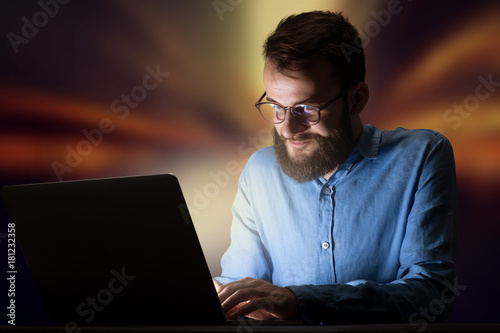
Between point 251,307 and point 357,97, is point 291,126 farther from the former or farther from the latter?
point 251,307

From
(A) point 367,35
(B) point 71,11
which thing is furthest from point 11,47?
(A) point 367,35

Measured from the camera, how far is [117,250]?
0.86 metres

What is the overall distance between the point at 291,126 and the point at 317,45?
0.29 metres

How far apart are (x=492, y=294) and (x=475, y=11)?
1103 millimetres

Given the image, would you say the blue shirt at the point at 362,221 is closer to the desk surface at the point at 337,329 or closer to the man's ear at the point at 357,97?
the man's ear at the point at 357,97

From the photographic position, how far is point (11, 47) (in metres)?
2.20

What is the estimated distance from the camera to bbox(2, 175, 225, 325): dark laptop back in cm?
82

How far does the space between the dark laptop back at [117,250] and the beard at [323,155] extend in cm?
89

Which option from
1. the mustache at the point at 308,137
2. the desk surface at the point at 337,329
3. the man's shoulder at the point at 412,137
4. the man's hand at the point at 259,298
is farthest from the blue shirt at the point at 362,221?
the desk surface at the point at 337,329

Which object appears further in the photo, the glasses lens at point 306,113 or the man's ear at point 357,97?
the man's ear at point 357,97

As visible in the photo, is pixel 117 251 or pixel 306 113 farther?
pixel 306 113

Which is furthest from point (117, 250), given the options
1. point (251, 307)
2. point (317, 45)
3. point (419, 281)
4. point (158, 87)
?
point (158, 87)

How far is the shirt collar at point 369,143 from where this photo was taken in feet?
5.39

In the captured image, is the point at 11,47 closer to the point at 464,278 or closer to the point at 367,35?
the point at 367,35
